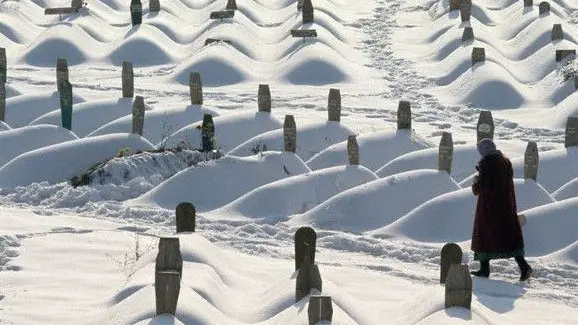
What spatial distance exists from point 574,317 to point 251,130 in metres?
8.20

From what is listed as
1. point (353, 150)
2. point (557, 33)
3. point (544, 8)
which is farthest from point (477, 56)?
point (353, 150)

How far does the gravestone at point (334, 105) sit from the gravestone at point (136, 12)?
955cm

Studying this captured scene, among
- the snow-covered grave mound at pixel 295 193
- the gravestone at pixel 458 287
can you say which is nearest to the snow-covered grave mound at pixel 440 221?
the snow-covered grave mound at pixel 295 193

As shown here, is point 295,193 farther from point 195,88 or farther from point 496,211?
point 195,88

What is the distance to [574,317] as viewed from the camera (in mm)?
10578

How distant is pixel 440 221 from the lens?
13.5m

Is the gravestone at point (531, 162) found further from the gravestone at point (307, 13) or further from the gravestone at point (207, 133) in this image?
the gravestone at point (307, 13)

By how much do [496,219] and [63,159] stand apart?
620 cm

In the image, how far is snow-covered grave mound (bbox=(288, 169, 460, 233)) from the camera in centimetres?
1393

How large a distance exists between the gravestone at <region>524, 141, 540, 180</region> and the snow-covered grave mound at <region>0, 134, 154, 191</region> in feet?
15.3

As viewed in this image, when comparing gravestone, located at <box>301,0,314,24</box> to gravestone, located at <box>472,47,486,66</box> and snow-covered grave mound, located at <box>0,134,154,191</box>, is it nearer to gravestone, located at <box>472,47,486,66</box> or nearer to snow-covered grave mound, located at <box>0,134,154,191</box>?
gravestone, located at <box>472,47,486,66</box>

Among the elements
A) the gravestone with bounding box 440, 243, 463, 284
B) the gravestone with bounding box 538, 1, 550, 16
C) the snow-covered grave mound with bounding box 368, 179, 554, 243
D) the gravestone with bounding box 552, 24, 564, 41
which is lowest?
the snow-covered grave mound with bounding box 368, 179, 554, 243

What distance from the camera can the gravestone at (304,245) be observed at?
1109 cm

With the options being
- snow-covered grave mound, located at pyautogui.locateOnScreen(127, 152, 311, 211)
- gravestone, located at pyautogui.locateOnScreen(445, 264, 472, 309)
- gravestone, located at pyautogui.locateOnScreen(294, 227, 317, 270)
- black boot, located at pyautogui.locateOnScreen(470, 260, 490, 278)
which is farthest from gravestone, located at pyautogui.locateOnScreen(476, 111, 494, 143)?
gravestone, located at pyautogui.locateOnScreen(445, 264, 472, 309)
